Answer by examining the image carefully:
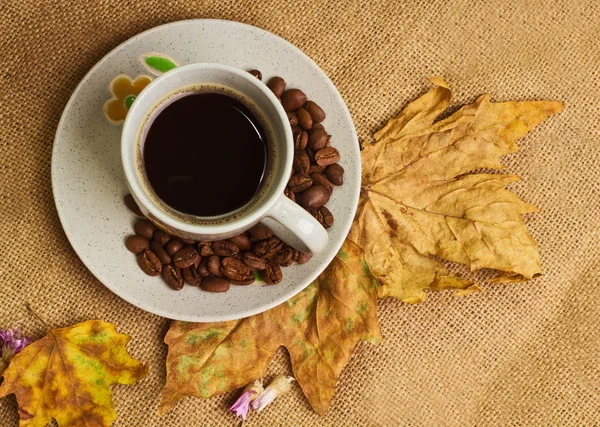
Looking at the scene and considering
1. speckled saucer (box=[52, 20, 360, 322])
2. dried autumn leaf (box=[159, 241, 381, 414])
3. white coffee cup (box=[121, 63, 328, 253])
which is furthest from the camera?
dried autumn leaf (box=[159, 241, 381, 414])

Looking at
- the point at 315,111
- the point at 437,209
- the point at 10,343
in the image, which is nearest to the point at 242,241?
the point at 315,111

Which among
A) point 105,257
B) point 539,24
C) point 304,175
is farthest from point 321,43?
point 105,257

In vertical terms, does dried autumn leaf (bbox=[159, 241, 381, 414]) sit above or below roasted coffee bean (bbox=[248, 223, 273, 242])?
below

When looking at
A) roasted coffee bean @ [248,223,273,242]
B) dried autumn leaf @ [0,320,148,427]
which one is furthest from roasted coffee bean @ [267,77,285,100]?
dried autumn leaf @ [0,320,148,427]

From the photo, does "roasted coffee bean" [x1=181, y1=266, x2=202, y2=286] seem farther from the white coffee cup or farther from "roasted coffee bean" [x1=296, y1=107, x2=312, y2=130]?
"roasted coffee bean" [x1=296, y1=107, x2=312, y2=130]

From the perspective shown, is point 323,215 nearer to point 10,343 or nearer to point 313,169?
point 313,169

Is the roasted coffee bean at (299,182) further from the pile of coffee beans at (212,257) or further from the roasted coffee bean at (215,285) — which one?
the roasted coffee bean at (215,285)

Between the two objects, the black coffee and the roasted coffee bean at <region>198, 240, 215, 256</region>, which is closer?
the black coffee

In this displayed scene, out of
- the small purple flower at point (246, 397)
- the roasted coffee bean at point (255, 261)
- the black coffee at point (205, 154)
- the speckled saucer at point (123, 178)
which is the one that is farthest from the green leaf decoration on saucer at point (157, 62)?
the small purple flower at point (246, 397)
